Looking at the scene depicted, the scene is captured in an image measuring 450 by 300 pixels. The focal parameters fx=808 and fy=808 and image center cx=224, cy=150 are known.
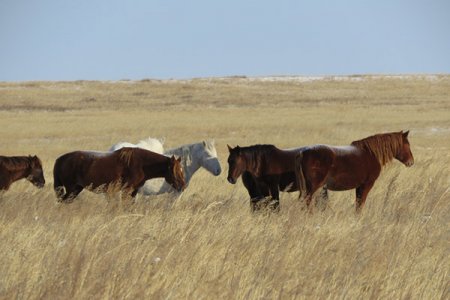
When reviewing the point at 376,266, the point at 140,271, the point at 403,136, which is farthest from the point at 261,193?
the point at 140,271

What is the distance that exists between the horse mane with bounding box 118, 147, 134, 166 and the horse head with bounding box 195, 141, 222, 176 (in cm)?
126

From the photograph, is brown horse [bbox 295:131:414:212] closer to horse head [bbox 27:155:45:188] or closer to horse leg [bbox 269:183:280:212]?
horse leg [bbox 269:183:280:212]

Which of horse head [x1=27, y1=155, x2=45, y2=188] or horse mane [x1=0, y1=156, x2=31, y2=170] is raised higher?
horse mane [x1=0, y1=156, x2=31, y2=170]

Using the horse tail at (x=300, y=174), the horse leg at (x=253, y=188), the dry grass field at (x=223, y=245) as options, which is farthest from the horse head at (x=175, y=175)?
the horse tail at (x=300, y=174)

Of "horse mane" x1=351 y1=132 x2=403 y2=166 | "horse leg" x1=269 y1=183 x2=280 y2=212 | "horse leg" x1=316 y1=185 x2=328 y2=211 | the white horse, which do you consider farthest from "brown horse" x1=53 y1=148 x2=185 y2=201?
"horse mane" x1=351 y1=132 x2=403 y2=166

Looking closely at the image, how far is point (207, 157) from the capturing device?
1148 cm

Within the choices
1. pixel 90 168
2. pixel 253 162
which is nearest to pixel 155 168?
pixel 90 168

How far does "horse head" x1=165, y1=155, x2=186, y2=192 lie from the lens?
1053cm

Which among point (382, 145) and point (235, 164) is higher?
point (382, 145)

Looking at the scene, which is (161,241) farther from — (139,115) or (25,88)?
(25,88)

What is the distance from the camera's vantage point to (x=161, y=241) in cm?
585

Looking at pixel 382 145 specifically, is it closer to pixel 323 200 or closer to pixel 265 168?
pixel 323 200

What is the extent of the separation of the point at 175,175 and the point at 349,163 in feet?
7.47

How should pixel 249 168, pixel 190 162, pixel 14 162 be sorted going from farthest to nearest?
pixel 190 162
pixel 14 162
pixel 249 168
